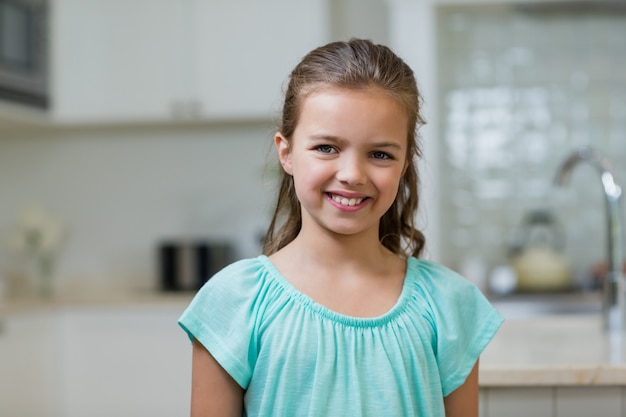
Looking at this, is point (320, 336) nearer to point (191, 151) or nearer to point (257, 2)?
point (257, 2)

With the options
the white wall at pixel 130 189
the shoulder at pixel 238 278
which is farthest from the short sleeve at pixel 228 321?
the white wall at pixel 130 189

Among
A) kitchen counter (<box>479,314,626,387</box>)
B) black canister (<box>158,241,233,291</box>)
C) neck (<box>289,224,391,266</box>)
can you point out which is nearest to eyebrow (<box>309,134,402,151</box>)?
neck (<box>289,224,391,266</box>)

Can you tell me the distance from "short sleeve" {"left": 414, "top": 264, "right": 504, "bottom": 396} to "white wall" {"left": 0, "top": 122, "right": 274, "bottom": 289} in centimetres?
265

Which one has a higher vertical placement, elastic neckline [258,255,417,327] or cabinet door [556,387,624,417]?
elastic neckline [258,255,417,327]

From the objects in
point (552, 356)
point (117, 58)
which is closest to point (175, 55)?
point (117, 58)

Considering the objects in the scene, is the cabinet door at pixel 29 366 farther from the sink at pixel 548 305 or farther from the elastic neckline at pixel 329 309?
the elastic neckline at pixel 329 309

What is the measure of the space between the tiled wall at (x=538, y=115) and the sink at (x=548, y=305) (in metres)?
0.32

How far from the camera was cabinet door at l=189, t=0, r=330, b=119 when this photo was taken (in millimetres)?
3457

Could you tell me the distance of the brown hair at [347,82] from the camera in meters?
1.07

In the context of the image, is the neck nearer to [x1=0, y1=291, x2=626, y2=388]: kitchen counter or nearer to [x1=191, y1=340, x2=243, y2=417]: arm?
[x1=191, y1=340, x2=243, y2=417]: arm

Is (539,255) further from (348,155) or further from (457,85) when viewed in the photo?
(348,155)

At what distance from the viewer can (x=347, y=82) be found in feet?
3.49

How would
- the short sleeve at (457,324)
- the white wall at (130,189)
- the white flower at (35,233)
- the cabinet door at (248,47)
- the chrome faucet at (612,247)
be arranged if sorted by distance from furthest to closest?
the white wall at (130,189) < the white flower at (35,233) < the cabinet door at (248,47) < the chrome faucet at (612,247) < the short sleeve at (457,324)

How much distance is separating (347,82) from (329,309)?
0.28 m
